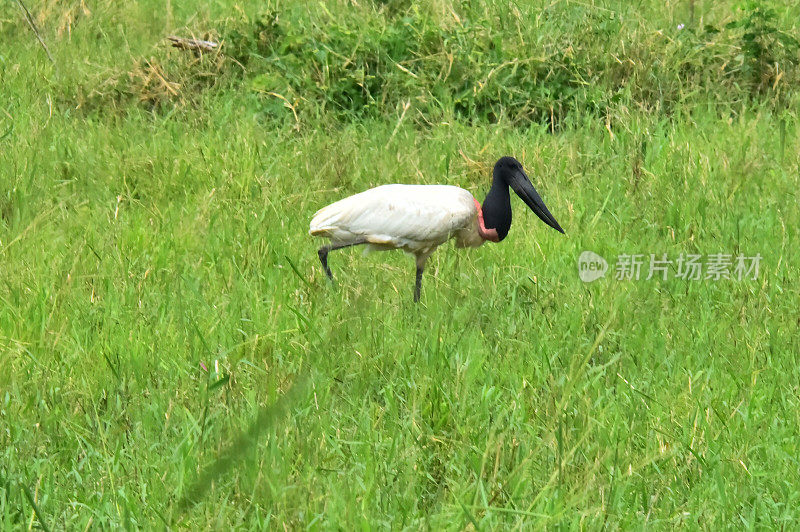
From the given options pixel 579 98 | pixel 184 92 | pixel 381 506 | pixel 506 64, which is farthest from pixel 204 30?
pixel 381 506

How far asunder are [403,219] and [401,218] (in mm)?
13

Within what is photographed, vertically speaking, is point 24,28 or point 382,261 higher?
point 24,28

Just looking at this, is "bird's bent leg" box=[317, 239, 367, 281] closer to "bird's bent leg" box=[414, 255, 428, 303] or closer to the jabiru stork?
the jabiru stork

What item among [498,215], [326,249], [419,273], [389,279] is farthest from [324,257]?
[498,215]

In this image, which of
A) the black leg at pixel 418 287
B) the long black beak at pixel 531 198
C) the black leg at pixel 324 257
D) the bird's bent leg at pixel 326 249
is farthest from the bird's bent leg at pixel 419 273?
the long black beak at pixel 531 198

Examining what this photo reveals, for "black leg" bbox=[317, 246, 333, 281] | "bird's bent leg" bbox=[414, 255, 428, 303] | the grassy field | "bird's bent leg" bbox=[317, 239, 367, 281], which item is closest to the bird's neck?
the grassy field

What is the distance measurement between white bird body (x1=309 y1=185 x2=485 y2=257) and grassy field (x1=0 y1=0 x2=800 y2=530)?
0.18 metres

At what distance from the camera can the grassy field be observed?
2973mm

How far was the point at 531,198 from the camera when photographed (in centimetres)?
498

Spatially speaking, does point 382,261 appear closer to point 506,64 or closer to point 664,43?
point 506,64

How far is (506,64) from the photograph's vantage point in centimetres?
666

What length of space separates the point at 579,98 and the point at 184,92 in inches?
101

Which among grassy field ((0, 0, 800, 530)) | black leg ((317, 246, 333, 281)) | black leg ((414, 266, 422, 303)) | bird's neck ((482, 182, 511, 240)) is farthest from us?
bird's neck ((482, 182, 511, 240))

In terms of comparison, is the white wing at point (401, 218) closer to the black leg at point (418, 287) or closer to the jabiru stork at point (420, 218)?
the jabiru stork at point (420, 218)
